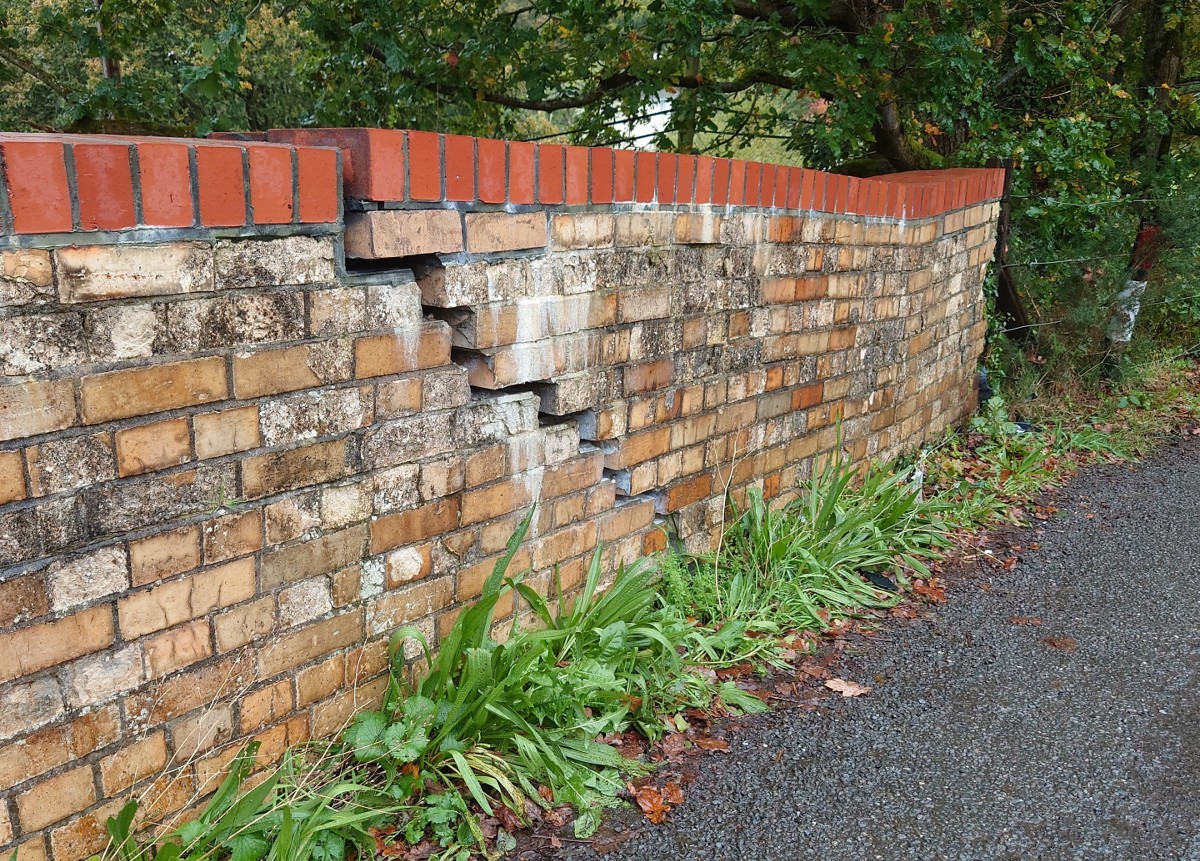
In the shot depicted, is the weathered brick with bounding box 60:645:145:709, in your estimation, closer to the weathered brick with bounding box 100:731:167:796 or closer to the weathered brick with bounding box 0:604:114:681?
the weathered brick with bounding box 0:604:114:681

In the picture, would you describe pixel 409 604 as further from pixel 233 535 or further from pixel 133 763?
pixel 133 763

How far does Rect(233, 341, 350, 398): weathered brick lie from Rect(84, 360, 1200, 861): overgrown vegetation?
29.1 inches

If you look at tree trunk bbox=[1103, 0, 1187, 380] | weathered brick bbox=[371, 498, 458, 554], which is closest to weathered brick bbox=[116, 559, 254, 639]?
weathered brick bbox=[371, 498, 458, 554]

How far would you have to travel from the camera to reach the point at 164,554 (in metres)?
1.96

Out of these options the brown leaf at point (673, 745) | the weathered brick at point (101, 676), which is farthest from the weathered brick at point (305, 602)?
the brown leaf at point (673, 745)

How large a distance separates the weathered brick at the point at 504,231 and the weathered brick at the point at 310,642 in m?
1.03

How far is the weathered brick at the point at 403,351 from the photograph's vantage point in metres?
2.31

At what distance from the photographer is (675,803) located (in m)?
2.51

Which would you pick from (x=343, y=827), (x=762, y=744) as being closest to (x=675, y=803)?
(x=762, y=744)

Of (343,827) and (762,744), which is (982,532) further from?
(343,827)

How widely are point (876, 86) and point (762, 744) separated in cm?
443

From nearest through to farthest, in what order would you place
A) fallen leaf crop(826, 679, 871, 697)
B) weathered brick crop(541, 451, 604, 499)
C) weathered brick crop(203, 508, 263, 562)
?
weathered brick crop(203, 508, 263, 562) < weathered brick crop(541, 451, 604, 499) < fallen leaf crop(826, 679, 871, 697)

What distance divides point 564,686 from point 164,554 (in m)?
1.16

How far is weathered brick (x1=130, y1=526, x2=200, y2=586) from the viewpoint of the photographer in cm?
192
